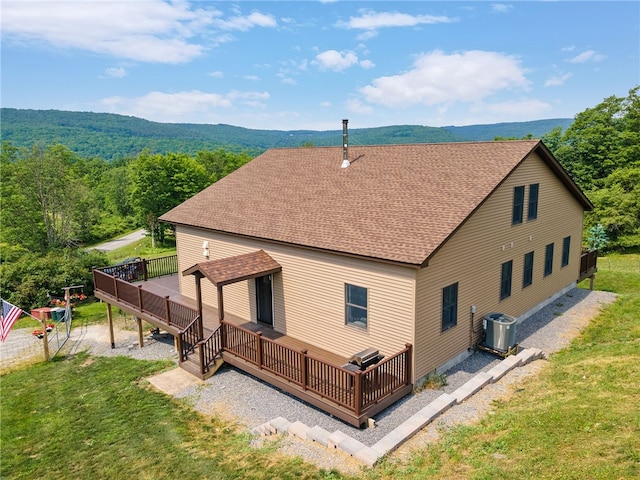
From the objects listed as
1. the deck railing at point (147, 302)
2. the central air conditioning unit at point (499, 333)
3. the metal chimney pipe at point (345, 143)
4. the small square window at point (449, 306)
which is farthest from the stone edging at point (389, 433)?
the metal chimney pipe at point (345, 143)

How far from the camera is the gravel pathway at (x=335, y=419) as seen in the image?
834cm

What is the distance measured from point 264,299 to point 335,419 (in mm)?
4878

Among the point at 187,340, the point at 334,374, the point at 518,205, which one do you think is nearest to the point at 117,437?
the point at 187,340

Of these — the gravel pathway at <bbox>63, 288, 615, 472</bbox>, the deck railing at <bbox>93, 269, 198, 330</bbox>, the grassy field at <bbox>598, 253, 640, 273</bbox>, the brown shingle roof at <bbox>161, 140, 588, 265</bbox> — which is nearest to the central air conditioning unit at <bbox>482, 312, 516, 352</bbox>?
the gravel pathway at <bbox>63, 288, 615, 472</bbox>

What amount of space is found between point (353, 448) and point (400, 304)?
3355 millimetres

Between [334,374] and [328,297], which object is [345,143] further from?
[334,374]

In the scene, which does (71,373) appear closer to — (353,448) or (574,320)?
(353,448)

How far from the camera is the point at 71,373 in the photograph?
13945 mm

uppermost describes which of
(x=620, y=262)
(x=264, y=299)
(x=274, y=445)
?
(x=264, y=299)

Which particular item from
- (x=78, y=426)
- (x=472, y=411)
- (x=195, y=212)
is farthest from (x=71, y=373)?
(x=472, y=411)

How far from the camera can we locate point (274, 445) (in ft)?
27.1

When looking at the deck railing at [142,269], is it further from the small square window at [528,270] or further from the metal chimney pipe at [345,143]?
the small square window at [528,270]

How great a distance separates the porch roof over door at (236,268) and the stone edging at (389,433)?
149 inches

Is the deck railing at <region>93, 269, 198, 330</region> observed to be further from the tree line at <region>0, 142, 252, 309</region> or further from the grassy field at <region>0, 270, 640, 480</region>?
Answer: the tree line at <region>0, 142, 252, 309</region>
